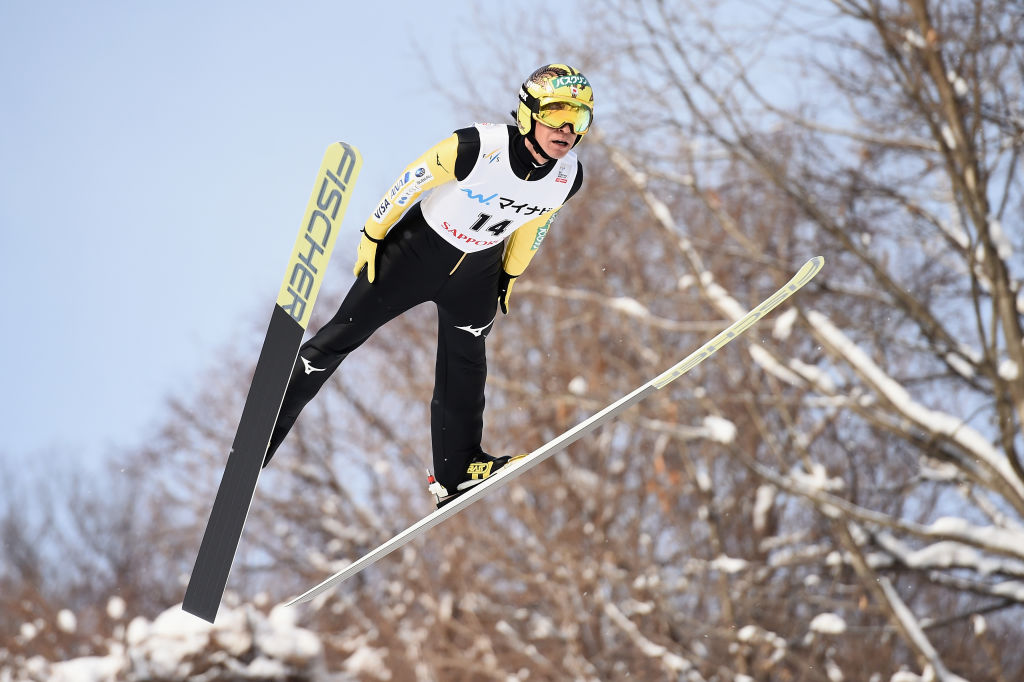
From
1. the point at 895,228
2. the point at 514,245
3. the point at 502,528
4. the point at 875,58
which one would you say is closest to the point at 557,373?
the point at 502,528

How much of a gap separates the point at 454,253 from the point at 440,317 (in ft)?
1.08

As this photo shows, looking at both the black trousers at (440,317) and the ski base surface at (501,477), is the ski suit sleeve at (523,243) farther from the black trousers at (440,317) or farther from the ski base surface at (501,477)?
the ski base surface at (501,477)

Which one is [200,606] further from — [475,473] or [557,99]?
[557,99]

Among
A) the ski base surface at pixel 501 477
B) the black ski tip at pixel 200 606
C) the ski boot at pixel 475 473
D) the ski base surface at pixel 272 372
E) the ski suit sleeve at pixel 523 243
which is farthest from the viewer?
the ski boot at pixel 475 473

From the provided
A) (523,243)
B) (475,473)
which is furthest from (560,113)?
(475,473)

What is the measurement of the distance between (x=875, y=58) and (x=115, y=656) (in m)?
8.57

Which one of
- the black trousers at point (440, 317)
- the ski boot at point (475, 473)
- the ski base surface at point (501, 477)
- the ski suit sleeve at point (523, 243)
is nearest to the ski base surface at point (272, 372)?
the black trousers at point (440, 317)

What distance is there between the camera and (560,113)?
336 centimetres

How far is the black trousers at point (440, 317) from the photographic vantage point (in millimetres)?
3730

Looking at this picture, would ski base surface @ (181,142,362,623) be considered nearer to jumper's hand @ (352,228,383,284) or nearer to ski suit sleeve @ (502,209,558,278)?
jumper's hand @ (352,228,383,284)

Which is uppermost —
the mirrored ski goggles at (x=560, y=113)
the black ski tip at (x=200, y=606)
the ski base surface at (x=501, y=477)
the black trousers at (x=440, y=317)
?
the mirrored ski goggles at (x=560, y=113)

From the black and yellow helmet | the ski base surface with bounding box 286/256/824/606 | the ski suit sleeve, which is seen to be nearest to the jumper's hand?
the ski suit sleeve

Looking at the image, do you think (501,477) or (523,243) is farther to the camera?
(501,477)

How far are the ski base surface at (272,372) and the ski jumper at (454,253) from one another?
11.6 inches
